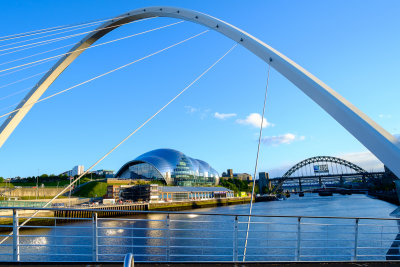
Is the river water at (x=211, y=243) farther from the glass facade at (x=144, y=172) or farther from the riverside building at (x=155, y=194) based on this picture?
the glass facade at (x=144, y=172)

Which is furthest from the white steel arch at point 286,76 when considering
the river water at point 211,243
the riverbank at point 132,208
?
the riverbank at point 132,208

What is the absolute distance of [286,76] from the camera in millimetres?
4750

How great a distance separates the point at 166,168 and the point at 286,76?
74940 millimetres

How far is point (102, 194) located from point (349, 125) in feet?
191

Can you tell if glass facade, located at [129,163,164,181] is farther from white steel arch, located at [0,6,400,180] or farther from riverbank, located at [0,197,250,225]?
white steel arch, located at [0,6,400,180]

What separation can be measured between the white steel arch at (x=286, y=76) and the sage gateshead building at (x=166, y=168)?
68400mm

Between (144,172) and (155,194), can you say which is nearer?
(155,194)

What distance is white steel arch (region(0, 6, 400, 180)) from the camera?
122 inches

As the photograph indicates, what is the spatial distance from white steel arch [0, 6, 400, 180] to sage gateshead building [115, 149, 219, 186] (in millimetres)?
68400

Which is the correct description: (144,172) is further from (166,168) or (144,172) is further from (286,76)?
(286,76)

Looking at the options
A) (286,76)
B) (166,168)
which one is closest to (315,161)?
(166,168)

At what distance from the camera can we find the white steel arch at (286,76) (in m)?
3.09

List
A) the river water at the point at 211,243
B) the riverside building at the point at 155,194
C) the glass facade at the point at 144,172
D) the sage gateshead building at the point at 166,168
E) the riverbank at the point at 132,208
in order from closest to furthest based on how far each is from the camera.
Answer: the river water at the point at 211,243
the riverbank at the point at 132,208
the riverside building at the point at 155,194
the glass facade at the point at 144,172
the sage gateshead building at the point at 166,168

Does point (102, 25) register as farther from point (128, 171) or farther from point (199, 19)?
point (128, 171)
